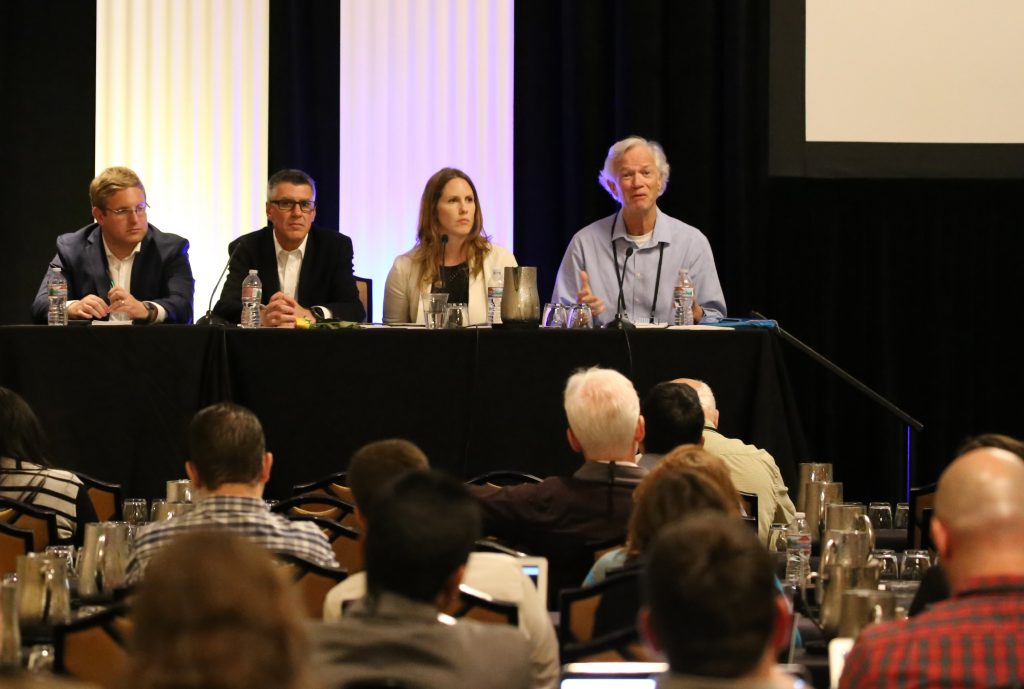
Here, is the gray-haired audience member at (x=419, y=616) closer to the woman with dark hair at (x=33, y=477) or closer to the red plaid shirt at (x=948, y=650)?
the red plaid shirt at (x=948, y=650)

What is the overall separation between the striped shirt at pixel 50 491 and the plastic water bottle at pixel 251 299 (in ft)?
4.54

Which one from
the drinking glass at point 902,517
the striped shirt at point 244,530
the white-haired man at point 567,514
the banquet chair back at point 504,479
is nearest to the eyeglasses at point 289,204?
the banquet chair back at point 504,479

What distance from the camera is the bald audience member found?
386 centimetres

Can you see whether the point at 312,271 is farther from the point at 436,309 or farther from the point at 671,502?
the point at 671,502

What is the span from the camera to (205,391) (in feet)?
16.3

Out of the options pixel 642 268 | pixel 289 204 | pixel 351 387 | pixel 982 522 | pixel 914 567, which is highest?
pixel 289 204

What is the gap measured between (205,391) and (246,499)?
2.13 metres

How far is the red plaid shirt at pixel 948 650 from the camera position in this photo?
171 centimetres

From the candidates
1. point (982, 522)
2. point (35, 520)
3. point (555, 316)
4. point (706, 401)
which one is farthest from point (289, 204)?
point (982, 522)

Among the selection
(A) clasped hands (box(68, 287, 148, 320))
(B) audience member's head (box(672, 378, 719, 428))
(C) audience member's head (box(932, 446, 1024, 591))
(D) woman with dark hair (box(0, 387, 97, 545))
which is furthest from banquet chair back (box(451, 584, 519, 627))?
(A) clasped hands (box(68, 287, 148, 320))

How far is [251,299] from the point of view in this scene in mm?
5277

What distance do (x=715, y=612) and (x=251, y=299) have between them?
13.0 ft

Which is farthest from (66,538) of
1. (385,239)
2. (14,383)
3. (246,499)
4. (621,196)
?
(385,239)

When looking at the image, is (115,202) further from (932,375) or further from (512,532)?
(932,375)
